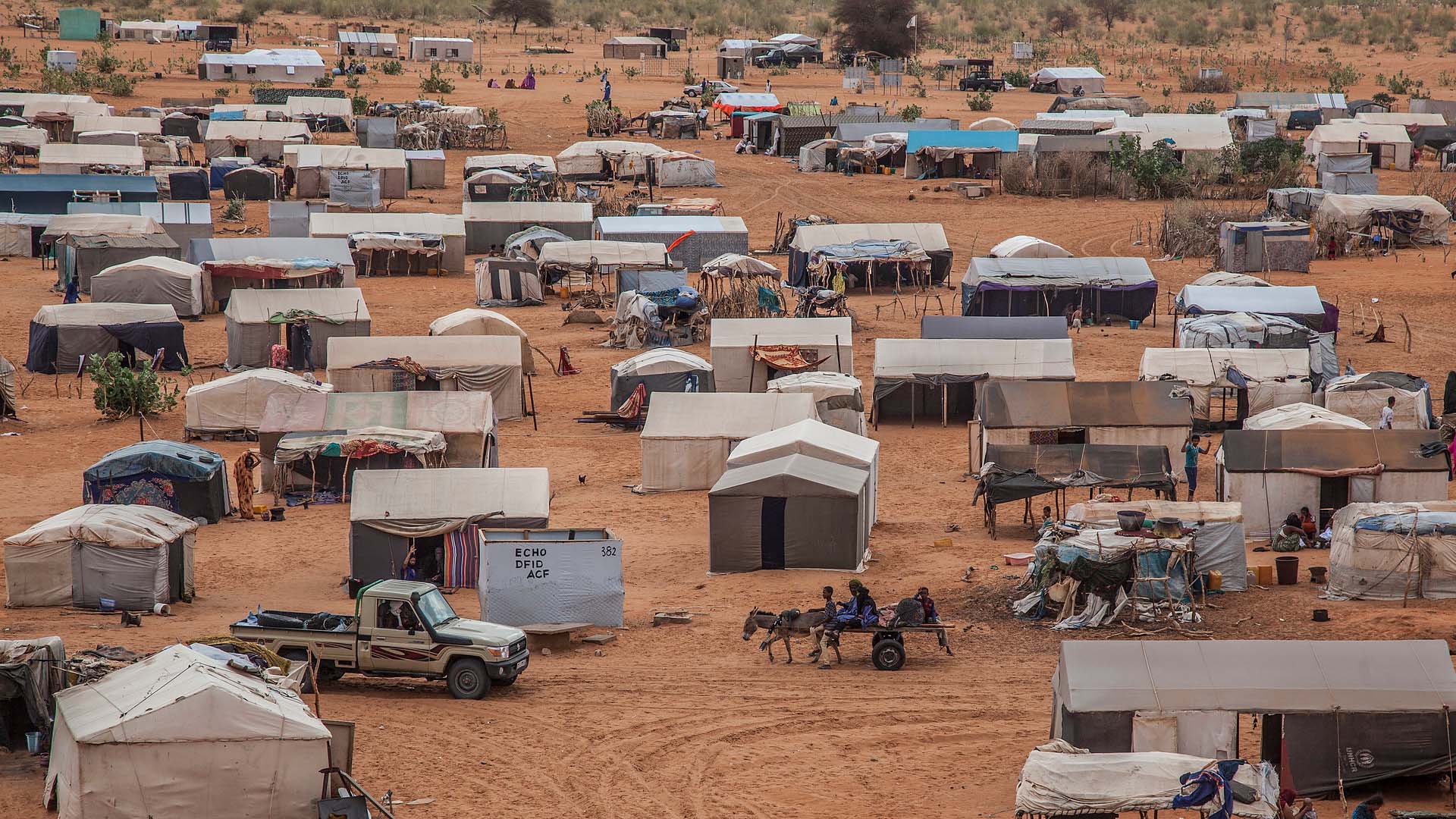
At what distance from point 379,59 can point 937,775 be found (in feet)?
286

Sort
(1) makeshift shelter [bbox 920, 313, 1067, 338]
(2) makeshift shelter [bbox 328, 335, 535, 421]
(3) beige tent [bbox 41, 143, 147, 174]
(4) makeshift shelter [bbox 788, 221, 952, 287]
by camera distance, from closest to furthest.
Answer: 1. (2) makeshift shelter [bbox 328, 335, 535, 421]
2. (1) makeshift shelter [bbox 920, 313, 1067, 338]
3. (4) makeshift shelter [bbox 788, 221, 952, 287]
4. (3) beige tent [bbox 41, 143, 147, 174]

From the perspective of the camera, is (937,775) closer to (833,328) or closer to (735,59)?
(833,328)

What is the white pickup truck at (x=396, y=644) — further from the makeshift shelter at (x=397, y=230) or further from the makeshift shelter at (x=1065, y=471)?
the makeshift shelter at (x=397, y=230)

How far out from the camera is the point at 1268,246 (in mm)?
47750

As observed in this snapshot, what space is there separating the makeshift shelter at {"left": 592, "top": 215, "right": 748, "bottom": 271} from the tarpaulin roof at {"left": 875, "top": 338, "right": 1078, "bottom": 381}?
51.2 feet

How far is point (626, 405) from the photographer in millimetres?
33719

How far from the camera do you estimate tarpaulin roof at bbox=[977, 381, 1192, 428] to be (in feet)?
96.1

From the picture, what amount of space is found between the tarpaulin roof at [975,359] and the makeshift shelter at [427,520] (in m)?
11.7

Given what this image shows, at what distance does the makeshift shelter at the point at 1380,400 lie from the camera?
3050 centimetres

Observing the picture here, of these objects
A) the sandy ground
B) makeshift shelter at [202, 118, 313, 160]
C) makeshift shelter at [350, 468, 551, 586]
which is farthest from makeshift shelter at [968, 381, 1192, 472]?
makeshift shelter at [202, 118, 313, 160]

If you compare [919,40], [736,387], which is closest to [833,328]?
[736,387]

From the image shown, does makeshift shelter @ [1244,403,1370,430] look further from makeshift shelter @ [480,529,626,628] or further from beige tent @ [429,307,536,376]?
beige tent @ [429,307,536,376]

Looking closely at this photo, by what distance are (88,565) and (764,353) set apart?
53.7 ft

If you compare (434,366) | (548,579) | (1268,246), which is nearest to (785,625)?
(548,579)
